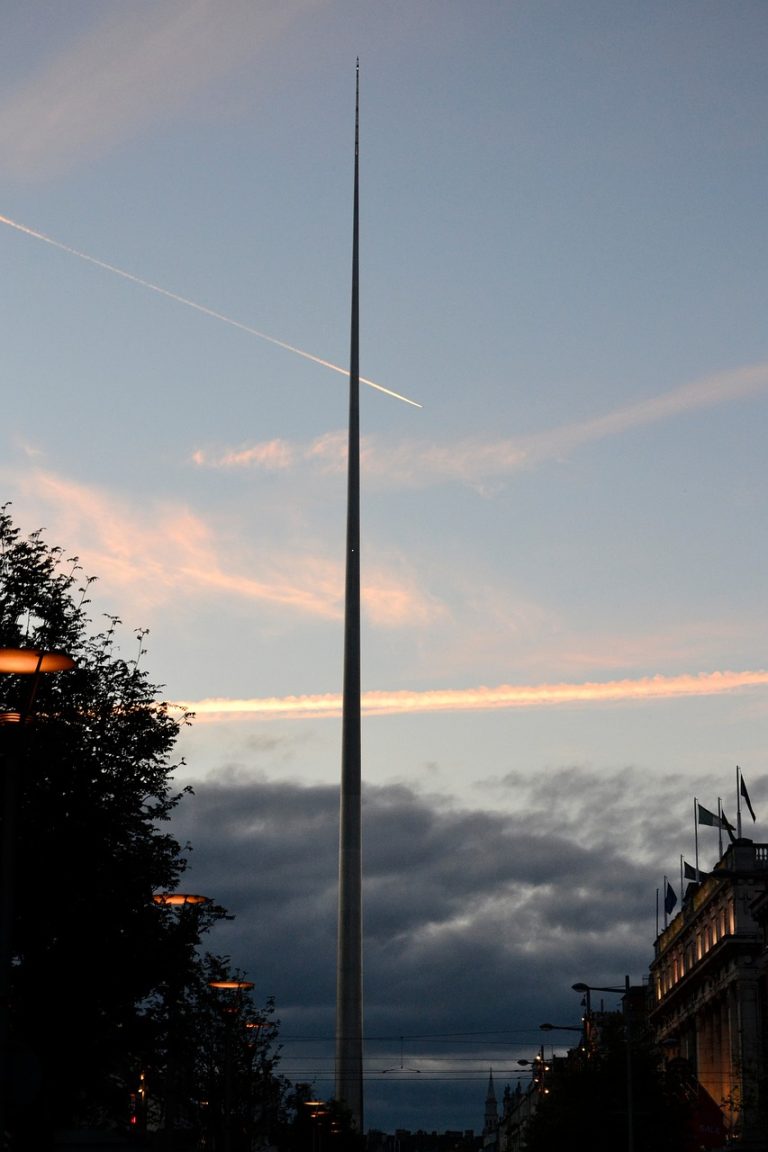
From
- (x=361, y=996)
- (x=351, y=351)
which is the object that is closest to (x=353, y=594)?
(x=351, y=351)

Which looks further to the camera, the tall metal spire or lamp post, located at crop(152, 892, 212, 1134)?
the tall metal spire

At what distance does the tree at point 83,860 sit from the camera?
154 ft

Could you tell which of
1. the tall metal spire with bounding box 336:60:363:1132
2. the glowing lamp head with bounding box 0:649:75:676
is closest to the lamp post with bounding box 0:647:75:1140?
the glowing lamp head with bounding box 0:649:75:676

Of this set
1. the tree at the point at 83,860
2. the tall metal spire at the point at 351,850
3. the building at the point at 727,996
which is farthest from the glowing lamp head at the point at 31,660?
the tall metal spire at the point at 351,850

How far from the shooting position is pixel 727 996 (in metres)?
117

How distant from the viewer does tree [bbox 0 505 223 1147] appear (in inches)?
1852

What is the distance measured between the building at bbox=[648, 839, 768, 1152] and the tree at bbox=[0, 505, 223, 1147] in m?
40.3

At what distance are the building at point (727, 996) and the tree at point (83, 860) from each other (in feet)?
132

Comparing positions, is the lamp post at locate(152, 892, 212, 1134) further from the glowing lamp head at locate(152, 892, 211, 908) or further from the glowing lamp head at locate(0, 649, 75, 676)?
the glowing lamp head at locate(0, 649, 75, 676)

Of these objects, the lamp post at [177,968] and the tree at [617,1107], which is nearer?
the lamp post at [177,968]

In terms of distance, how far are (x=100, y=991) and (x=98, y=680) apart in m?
9.26

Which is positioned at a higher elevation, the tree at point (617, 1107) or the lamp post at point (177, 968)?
the lamp post at point (177, 968)

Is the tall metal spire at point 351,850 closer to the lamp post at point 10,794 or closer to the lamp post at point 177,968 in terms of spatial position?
the lamp post at point 177,968

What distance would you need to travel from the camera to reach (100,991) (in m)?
49.4
